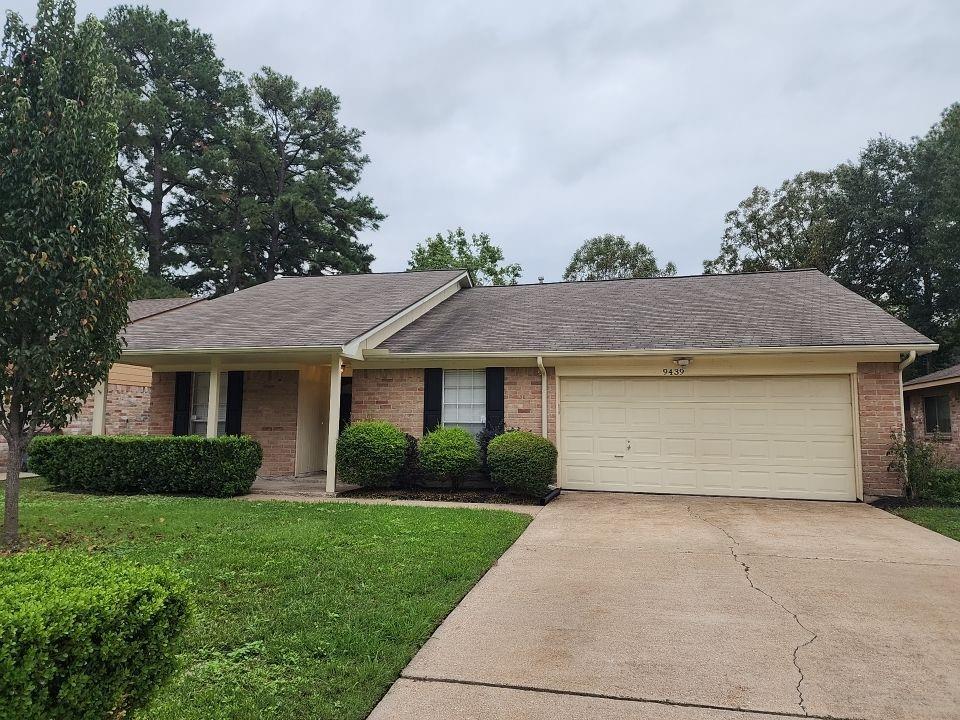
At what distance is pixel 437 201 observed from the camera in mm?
36156

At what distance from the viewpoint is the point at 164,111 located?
2944 cm

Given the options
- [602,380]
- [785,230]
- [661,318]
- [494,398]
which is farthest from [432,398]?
[785,230]

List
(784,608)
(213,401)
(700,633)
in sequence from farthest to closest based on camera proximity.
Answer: (213,401) < (784,608) < (700,633)

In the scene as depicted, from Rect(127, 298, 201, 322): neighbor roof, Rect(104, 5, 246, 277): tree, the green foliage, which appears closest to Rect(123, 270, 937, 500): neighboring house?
Rect(127, 298, 201, 322): neighbor roof

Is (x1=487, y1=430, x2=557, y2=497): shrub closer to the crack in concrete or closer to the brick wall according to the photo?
the brick wall

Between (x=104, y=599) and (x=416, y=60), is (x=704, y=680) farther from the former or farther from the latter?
(x=416, y=60)

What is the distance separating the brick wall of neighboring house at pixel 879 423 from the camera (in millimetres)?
9773

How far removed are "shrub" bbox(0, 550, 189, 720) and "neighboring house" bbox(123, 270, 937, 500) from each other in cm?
752

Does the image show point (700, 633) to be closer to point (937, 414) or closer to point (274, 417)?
point (274, 417)

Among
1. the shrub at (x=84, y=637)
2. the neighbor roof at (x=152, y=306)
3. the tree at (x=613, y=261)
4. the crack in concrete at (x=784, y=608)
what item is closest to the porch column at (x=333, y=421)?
the crack in concrete at (x=784, y=608)

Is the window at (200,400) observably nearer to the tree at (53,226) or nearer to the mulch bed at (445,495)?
the mulch bed at (445,495)

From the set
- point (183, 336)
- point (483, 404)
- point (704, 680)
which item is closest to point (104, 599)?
point (704, 680)

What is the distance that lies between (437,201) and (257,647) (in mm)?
34497

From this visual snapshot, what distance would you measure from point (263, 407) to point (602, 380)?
7.20 meters
